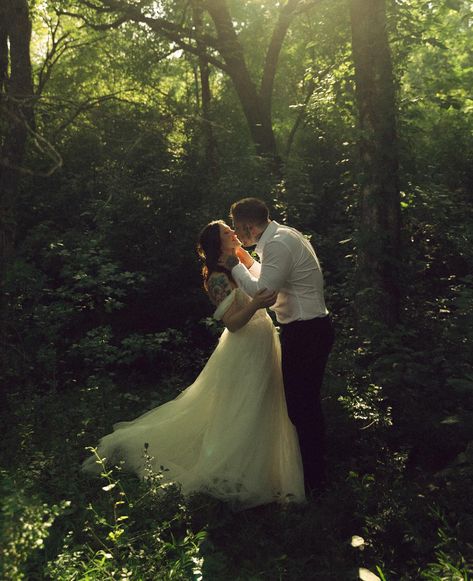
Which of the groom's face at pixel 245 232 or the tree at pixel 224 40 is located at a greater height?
the tree at pixel 224 40

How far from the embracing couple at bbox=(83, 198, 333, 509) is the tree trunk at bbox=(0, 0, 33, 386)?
8.77 ft

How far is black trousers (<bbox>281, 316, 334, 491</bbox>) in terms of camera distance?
5184 millimetres

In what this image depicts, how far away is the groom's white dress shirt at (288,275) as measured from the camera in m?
5.04

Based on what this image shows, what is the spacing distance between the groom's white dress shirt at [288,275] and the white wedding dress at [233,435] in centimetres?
37

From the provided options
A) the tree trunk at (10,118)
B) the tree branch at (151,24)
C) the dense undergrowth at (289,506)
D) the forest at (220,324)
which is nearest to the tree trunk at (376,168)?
the forest at (220,324)

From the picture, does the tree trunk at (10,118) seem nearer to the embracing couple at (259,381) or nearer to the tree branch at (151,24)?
the embracing couple at (259,381)

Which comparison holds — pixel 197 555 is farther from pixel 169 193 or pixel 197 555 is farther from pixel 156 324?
pixel 169 193

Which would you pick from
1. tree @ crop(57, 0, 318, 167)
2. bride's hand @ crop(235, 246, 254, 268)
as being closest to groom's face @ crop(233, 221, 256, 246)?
bride's hand @ crop(235, 246, 254, 268)

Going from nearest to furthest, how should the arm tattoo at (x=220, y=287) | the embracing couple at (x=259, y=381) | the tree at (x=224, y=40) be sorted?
the embracing couple at (x=259, y=381), the arm tattoo at (x=220, y=287), the tree at (x=224, y=40)

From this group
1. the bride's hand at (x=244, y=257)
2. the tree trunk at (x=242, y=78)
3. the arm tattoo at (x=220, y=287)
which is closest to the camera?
the arm tattoo at (x=220, y=287)

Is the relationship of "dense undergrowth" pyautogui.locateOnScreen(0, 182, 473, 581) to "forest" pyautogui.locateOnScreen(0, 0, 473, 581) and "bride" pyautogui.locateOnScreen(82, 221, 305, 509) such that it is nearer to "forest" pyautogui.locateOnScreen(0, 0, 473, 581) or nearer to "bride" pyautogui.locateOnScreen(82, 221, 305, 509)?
"forest" pyautogui.locateOnScreen(0, 0, 473, 581)

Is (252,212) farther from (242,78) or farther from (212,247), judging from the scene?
(242,78)

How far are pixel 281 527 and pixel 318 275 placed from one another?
72.7 inches

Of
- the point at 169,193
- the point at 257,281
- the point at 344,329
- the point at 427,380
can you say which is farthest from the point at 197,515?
the point at 169,193
